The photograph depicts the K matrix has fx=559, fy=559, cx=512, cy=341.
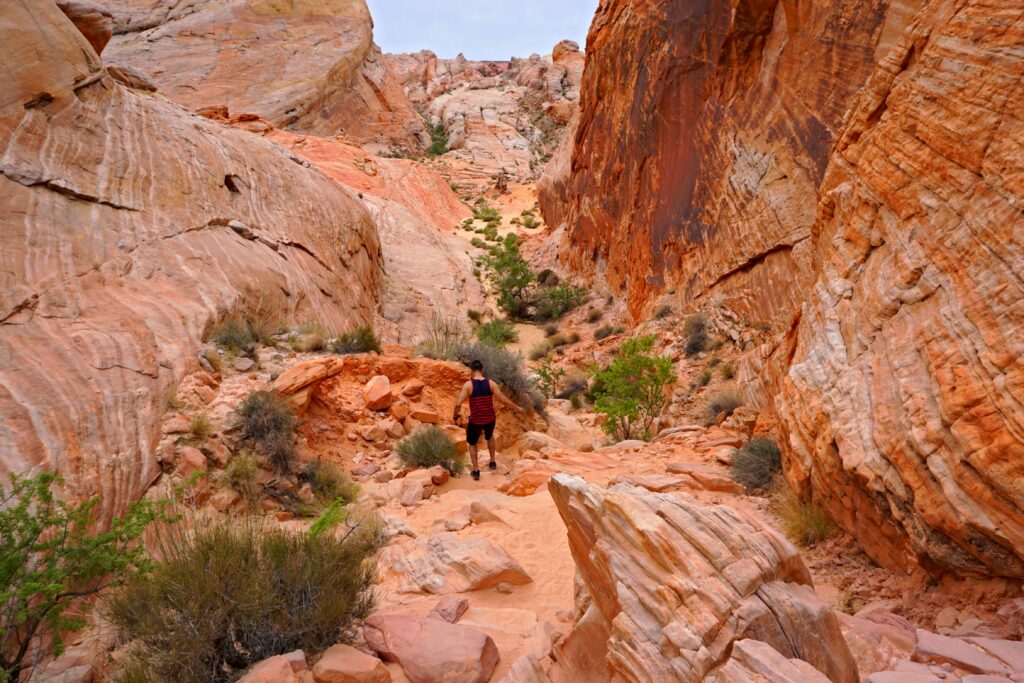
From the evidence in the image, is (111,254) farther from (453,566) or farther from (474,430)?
(453,566)

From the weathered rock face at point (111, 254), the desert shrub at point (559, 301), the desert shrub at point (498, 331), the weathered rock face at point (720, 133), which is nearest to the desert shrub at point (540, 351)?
the desert shrub at point (498, 331)

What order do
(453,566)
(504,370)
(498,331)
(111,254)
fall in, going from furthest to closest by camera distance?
(498,331) → (504,370) → (111,254) → (453,566)

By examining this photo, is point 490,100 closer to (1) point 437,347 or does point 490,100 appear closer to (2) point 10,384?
(1) point 437,347

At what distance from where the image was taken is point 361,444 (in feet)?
25.4

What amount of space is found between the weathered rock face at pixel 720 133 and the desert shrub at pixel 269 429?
345 inches

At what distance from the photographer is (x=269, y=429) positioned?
6453 mm

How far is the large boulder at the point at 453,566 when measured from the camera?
4.25 m

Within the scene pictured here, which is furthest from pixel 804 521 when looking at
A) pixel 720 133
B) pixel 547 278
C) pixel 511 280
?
pixel 547 278

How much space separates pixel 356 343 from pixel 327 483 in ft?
12.3

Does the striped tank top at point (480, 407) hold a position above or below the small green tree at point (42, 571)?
above

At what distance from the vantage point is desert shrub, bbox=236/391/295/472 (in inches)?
249

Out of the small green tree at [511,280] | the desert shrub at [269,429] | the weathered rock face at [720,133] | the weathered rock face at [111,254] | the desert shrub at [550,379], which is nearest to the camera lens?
the weathered rock face at [111,254]

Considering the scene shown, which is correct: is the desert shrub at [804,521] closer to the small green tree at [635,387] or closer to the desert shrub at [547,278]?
the small green tree at [635,387]

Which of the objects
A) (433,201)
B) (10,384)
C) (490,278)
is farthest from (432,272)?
(10,384)
